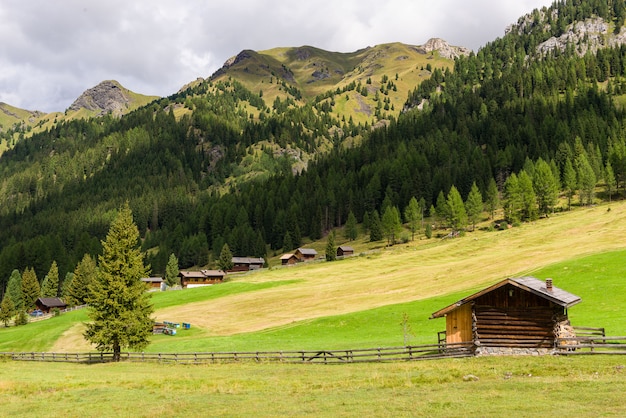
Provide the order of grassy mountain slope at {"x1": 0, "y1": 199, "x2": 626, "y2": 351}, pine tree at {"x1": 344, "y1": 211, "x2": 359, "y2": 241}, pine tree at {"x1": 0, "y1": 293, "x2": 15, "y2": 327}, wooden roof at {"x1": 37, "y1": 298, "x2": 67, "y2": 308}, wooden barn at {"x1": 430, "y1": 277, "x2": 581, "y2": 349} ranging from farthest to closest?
pine tree at {"x1": 344, "y1": 211, "x2": 359, "y2": 241} → wooden roof at {"x1": 37, "y1": 298, "x2": 67, "y2": 308} → pine tree at {"x1": 0, "y1": 293, "x2": 15, "y2": 327} → grassy mountain slope at {"x1": 0, "y1": 199, "x2": 626, "y2": 351} → wooden barn at {"x1": 430, "y1": 277, "x2": 581, "y2": 349}

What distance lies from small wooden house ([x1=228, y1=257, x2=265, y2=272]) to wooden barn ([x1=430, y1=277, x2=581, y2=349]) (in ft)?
335

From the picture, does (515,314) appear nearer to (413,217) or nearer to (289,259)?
(413,217)

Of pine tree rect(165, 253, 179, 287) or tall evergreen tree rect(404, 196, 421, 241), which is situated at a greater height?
tall evergreen tree rect(404, 196, 421, 241)

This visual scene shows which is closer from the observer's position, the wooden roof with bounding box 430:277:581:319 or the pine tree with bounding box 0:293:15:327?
the wooden roof with bounding box 430:277:581:319

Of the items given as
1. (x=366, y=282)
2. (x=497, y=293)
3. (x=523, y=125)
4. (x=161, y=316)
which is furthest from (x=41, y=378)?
(x=523, y=125)

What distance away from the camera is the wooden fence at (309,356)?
34250 millimetres

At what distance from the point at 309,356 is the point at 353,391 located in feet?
55.5

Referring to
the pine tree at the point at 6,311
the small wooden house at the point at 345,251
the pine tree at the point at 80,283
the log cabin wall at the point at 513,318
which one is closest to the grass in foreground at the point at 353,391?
the log cabin wall at the point at 513,318

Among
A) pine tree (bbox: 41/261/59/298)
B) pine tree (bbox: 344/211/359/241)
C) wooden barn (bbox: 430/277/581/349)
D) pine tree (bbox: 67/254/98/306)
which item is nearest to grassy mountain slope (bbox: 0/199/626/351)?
wooden barn (bbox: 430/277/581/349)

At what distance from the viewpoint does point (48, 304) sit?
368 feet

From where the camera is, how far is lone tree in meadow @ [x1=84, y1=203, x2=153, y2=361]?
144 ft

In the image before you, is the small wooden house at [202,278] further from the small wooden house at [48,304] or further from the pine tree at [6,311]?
the pine tree at [6,311]

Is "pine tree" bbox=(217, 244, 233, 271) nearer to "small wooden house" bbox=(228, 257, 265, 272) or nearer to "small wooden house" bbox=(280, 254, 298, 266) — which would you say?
"small wooden house" bbox=(228, 257, 265, 272)

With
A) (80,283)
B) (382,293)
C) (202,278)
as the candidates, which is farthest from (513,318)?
(80,283)
